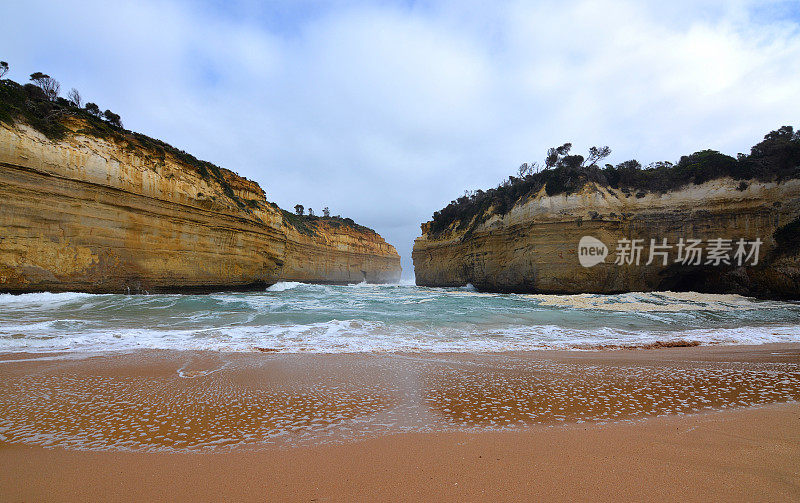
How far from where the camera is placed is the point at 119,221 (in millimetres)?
14672

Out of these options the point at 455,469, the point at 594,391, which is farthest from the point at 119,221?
the point at 594,391

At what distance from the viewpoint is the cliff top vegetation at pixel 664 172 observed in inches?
635

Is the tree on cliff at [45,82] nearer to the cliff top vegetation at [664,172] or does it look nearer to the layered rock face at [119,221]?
the layered rock face at [119,221]

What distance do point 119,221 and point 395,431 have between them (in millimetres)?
17645

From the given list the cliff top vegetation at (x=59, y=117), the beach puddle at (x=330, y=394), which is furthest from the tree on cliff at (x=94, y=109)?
the beach puddle at (x=330, y=394)

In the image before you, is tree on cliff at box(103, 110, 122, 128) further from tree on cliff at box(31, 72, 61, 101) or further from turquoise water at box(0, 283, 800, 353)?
turquoise water at box(0, 283, 800, 353)

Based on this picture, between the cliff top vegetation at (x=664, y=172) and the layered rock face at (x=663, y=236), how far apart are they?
0.42m

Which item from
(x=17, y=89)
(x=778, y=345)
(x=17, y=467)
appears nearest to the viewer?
(x=17, y=467)

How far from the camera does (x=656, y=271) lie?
18.0 m

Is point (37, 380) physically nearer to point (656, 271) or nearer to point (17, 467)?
point (17, 467)

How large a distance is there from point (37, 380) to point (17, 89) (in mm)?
17879

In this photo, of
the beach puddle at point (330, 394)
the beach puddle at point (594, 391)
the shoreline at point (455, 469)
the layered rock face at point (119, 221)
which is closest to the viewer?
the shoreline at point (455, 469)

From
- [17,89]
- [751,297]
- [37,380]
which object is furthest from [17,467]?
[751,297]

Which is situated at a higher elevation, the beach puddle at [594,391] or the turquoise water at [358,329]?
the beach puddle at [594,391]
